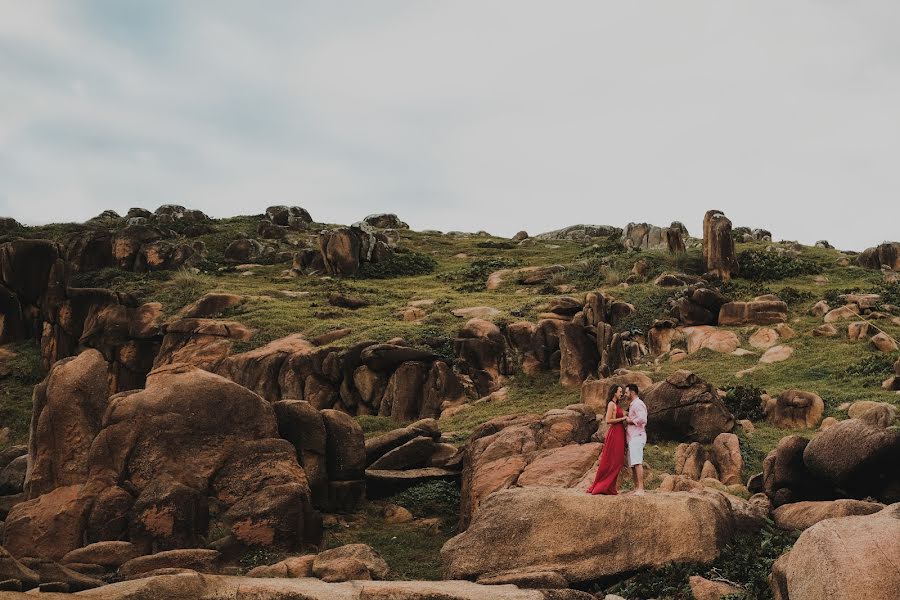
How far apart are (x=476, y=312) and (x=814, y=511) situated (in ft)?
94.9

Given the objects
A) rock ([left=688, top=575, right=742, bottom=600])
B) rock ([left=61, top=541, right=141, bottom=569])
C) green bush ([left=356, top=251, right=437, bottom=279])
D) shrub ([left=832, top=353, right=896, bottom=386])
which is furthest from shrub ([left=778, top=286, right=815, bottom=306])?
rock ([left=61, top=541, right=141, bottom=569])

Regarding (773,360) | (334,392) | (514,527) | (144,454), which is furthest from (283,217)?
(514,527)

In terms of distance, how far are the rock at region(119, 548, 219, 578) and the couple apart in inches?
328

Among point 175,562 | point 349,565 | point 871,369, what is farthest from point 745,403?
point 175,562

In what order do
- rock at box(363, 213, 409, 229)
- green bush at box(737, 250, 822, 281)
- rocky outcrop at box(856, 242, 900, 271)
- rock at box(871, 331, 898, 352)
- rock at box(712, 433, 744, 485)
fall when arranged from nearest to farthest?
rock at box(712, 433, 744, 485) → rock at box(871, 331, 898, 352) → green bush at box(737, 250, 822, 281) → rocky outcrop at box(856, 242, 900, 271) → rock at box(363, 213, 409, 229)

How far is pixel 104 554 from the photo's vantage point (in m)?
19.2

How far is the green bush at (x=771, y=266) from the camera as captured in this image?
47.9m

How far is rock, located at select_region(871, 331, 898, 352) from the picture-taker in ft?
107

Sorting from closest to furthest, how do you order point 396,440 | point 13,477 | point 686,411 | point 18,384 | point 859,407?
1. point 859,407
2. point 686,411
3. point 13,477
4. point 396,440
5. point 18,384

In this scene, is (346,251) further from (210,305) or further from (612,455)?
(612,455)

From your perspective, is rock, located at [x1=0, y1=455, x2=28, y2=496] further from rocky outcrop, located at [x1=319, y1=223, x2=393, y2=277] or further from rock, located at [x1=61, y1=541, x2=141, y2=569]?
rocky outcrop, located at [x1=319, y1=223, x2=393, y2=277]

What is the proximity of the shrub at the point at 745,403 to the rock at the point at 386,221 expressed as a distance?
65.1 meters

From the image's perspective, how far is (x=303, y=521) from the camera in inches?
862

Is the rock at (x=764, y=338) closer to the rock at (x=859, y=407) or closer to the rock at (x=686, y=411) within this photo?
the rock at (x=859, y=407)
